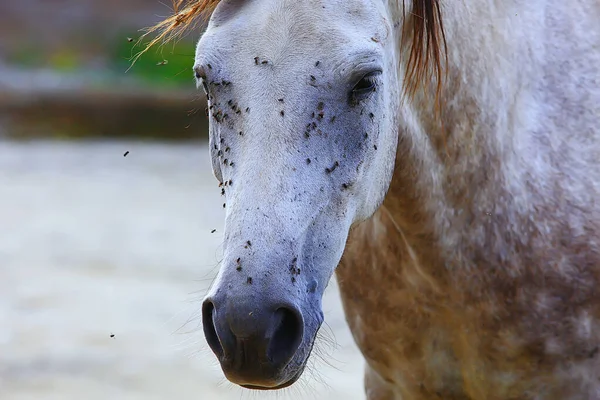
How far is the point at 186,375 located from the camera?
4.73m

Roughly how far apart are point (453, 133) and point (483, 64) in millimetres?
179

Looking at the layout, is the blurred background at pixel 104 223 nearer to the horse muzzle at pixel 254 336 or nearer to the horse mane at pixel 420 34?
the horse mane at pixel 420 34

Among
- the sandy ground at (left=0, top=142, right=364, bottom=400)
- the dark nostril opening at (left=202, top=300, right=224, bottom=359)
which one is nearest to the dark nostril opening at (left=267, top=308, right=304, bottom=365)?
the dark nostril opening at (left=202, top=300, right=224, bottom=359)

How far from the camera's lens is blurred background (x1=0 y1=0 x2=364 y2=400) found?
184 inches

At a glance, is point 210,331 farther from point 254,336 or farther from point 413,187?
point 413,187

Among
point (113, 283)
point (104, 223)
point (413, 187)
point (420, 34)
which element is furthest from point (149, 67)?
point (420, 34)

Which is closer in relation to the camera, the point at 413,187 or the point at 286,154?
the point at 286,154

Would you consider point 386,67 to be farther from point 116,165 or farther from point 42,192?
point 116,165

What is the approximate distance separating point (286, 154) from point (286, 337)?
339mm

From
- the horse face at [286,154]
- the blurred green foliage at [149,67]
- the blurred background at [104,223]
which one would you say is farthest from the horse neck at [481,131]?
the blurred green foliage at [149,67]

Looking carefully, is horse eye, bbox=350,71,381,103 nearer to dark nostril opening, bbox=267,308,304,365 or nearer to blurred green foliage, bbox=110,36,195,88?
dark nostril opening, bbox=267,308,304,365

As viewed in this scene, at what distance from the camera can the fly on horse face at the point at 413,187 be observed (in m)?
1.75

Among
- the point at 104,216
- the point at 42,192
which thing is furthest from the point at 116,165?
Result: the point at 104,216

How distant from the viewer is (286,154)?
1777 millimetres
